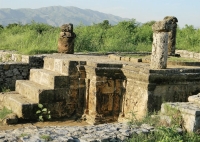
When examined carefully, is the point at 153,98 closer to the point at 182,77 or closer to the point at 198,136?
the point at 182,77

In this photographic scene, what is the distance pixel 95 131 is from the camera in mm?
4645

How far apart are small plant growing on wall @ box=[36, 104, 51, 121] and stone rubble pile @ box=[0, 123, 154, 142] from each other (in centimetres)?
308

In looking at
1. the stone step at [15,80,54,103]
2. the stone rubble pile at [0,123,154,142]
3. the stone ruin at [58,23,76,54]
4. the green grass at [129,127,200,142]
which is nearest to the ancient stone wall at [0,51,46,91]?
the stone ruin at [58,23,76,54]

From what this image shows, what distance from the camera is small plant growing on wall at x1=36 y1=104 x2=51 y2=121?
7.74 metres

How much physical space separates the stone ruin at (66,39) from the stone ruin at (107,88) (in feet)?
8.19

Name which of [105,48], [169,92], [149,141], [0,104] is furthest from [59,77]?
[105,48]

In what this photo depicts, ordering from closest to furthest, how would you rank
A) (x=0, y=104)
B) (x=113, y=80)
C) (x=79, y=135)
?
(x=79, y=135) → (x=113, y=80) → (x=0, y=104)

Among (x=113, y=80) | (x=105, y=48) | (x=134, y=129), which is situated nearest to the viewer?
(x=134, y=129)

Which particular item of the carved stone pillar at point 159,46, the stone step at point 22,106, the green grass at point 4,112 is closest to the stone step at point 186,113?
the carved stone pillar at point 159,46

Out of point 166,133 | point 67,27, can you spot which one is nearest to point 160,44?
point 166,133

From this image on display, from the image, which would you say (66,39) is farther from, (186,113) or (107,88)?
(186,113)

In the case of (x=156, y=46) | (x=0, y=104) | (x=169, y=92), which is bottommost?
(x=0, y=104)

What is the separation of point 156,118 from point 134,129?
607mm

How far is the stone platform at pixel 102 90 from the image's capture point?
7.21m
